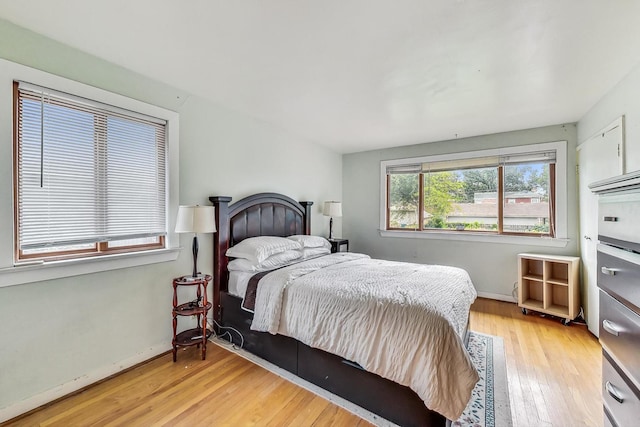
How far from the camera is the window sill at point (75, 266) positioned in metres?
1.68

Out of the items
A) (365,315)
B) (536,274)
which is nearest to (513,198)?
(536,274)

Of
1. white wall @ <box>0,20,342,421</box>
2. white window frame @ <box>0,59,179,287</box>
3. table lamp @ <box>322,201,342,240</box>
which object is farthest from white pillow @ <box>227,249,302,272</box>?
table lamp @ <box>322,201,342,240</box>

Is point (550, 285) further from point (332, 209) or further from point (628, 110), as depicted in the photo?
point (332, 209)

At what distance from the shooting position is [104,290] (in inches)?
82.1

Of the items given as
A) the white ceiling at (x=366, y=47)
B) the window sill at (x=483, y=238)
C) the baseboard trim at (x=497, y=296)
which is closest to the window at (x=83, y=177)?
the white ceiling at (x=366, y=47)

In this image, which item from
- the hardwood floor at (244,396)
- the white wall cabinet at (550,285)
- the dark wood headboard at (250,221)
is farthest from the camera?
the white wall cabinet at (550,285)

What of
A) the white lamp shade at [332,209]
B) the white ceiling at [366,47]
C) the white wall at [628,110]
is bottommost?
the white lamp shade at [332,209]

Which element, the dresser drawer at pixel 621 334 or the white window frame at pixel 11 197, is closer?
the dresser drawer at pixel 621 334

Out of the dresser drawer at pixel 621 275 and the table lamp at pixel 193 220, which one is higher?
the table lamp at pixel 193 220

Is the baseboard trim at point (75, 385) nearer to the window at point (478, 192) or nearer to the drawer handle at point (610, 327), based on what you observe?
the drawer handle at point (610, 327)

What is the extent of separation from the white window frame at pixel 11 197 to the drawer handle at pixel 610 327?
286cm

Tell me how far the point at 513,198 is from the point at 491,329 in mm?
1879

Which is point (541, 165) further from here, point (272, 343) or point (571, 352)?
point (272, 343)

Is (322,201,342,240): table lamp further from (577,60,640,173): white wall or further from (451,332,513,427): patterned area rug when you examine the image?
(577,60,640,173): white wall
